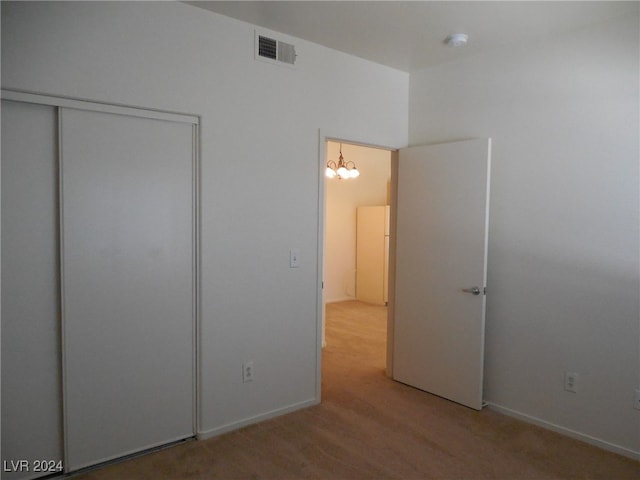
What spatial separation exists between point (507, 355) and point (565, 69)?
2005mm

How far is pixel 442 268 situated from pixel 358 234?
4151mm

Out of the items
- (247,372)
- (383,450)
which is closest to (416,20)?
(247,372)

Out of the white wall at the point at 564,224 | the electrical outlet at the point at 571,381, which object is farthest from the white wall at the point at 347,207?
the electrical outlet at the point at 571,381

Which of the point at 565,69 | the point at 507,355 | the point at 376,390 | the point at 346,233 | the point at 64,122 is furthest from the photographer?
the point at 346,233

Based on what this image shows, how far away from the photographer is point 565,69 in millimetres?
2854

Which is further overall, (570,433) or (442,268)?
(442,268)

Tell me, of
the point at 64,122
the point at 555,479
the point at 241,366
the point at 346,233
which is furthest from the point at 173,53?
the point at 346,233

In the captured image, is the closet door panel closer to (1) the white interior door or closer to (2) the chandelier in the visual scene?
(1) the white interior door

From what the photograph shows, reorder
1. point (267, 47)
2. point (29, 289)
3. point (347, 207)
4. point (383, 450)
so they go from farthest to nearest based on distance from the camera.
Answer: point (347, 207)
point (267, 47)
point (383, 450)
point (29, 289)

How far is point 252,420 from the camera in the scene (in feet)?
9.69

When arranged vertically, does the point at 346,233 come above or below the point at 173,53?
below

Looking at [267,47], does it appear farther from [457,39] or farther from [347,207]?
[347,207]

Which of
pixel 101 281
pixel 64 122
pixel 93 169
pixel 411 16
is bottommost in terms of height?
pixel 101 281

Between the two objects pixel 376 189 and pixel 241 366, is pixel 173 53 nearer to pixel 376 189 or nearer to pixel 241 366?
pixel 241 366
